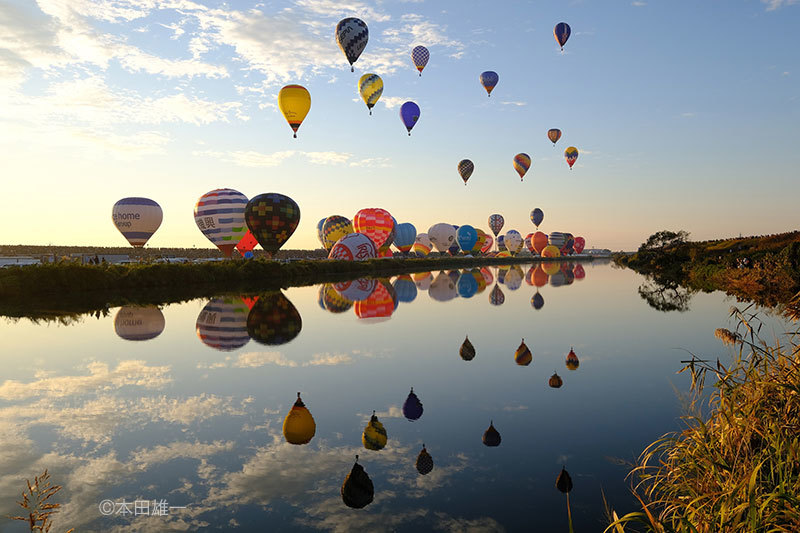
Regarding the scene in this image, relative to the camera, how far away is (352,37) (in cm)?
3984

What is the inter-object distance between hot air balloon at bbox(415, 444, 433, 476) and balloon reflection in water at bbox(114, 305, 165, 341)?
11037mm

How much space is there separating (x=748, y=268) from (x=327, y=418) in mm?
29201

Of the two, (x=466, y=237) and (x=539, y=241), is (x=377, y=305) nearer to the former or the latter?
(x=466, y=237)

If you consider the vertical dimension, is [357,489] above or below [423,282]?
below

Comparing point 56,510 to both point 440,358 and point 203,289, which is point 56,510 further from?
point 203,289

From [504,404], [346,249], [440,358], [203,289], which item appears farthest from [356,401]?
[346,249]

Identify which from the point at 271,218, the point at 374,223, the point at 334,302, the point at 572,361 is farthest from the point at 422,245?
the point at 572,361

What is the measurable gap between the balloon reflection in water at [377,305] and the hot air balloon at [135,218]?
1358 inches

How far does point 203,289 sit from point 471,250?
236 feet

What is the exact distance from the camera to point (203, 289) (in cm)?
3005

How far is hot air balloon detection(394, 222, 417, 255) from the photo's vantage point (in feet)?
276

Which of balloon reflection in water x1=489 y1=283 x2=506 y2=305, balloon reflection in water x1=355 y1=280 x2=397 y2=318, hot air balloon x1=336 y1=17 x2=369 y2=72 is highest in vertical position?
hot air balloon x1=336 y1=17 x2=369 y2=72

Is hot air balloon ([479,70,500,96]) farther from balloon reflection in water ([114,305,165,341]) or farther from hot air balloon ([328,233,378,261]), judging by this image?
balloon reflection in water ([114,305,165,341])
